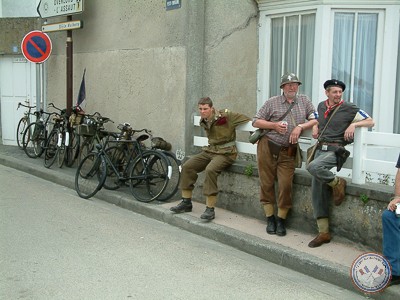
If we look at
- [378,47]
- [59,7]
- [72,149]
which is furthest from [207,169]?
[59,7]

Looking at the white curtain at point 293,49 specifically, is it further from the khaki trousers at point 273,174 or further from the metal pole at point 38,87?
the metal pole at point 38,87

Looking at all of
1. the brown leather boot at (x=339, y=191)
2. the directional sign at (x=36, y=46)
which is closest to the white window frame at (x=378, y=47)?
the brown leather boot at (x=339, y=191)

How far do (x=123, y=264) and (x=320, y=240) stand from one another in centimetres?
215

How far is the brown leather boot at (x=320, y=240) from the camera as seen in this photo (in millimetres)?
5312

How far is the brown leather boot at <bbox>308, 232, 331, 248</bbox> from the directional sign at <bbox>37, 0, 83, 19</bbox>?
6.86 meters

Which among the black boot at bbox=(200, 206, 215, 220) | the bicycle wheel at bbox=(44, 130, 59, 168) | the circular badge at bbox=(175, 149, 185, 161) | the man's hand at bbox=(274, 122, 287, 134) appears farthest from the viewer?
the bicycle wheel at bbox=(44, 130, 59, 168)

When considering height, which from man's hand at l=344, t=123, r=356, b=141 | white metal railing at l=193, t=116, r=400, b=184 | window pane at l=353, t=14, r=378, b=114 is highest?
window pane at l=353, t=14, r=378, b=114

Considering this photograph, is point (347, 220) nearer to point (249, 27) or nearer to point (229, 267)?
point (229, 267)

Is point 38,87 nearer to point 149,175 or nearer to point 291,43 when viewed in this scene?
point 149,175

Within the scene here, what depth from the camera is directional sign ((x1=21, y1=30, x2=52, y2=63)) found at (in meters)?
10.2

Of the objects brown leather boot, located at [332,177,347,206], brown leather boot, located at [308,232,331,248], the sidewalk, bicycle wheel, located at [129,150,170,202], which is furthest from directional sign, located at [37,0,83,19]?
brown leather boot, located at [308,232,331,248]

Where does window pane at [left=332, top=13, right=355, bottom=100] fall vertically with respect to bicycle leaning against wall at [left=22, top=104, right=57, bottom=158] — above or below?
above

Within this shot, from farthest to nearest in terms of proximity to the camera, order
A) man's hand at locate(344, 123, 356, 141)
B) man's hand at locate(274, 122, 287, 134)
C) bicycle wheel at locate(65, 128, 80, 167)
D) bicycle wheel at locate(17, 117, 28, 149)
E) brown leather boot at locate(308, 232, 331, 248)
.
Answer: bicycle wheel at locate(17, 117, 28, 149)
bicycle wheel at locate(65, 128, 80, 167)
man's hand at locate(274, 122, 287, 134)
brown leather boot at locate(308, 232, 331, 248)
man's hand at locate(344, 123, 356, 141)

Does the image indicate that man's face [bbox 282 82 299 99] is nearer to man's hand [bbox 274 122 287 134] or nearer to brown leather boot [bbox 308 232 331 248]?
man's hand [bbox 274 122 287 134]
